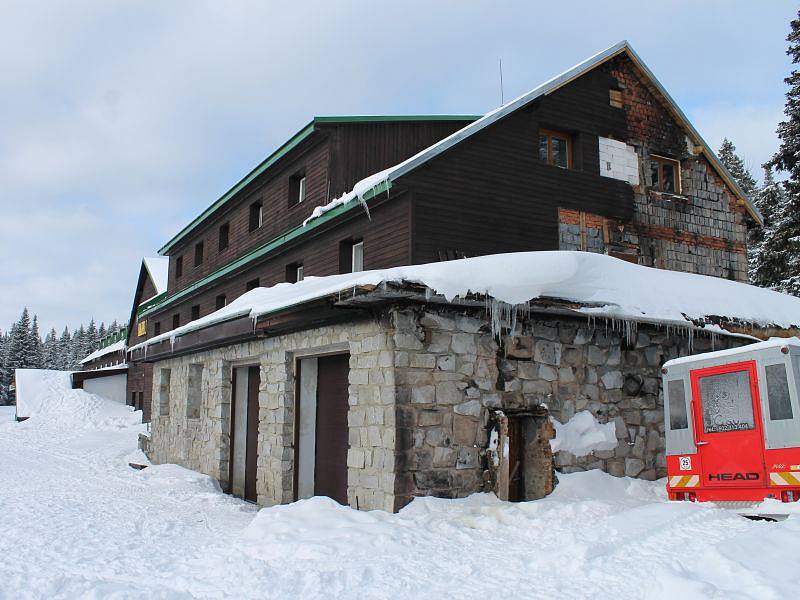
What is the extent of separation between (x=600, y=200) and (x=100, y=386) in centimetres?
3102

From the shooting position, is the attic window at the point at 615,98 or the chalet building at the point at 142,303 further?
the chalet building at the point at 142,303

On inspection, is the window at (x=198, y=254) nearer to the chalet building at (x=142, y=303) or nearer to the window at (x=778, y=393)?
the chalet building at (x=142, y=303)

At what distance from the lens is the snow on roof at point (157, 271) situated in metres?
35.8

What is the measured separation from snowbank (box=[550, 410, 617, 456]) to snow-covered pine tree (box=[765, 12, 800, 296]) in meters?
13.5

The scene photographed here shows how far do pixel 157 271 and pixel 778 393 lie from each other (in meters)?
34.5

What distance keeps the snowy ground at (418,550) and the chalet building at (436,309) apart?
2.91 feet

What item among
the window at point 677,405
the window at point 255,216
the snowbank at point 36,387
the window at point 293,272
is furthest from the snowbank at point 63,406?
the window at point 677,405

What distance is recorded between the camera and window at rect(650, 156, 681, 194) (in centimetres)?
1723

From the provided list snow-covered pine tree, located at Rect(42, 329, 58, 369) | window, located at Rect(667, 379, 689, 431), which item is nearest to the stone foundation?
window, located at Rect(667, 379, 689, 431)

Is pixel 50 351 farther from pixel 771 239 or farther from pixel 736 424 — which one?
pixel 736 424

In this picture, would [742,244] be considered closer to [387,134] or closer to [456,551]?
[387,134]

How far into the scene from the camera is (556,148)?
16.2 meters

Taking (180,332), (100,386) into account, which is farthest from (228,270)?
(100,386)

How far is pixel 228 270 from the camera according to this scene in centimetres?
2184
